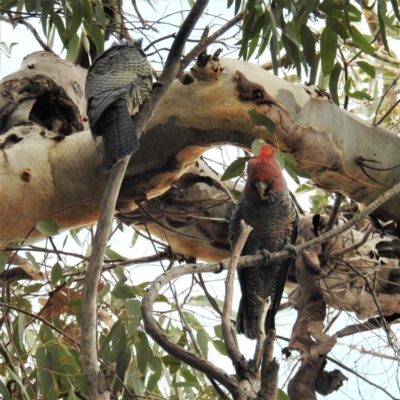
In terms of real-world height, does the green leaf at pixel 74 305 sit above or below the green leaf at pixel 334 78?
below

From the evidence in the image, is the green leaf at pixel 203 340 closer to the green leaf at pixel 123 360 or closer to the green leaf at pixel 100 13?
the green leaf at pixel 123 360

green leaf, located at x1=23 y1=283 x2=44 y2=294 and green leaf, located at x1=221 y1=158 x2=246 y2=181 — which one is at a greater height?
green leaf, located at x1=221 y1=158 x2=246 y2=181

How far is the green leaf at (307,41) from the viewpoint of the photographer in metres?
2.32

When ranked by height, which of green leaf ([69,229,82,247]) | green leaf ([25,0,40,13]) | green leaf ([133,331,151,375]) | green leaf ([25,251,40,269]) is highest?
green leaf ([25,0,40,13])

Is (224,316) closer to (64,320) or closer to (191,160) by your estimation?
(191,160)

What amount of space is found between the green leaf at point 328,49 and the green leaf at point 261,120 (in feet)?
1.30

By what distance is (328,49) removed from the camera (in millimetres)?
2330

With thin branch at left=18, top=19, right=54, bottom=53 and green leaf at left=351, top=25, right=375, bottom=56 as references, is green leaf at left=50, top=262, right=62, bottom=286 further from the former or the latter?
green leaf at left=351, top=25, right=375, bottom=56

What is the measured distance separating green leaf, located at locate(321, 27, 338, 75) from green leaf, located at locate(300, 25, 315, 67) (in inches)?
1.5

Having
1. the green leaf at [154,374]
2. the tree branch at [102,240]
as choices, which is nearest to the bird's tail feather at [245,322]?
the green leaf at [154,374]

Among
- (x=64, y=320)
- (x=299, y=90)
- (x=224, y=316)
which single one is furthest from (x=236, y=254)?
(x=64, y=320)

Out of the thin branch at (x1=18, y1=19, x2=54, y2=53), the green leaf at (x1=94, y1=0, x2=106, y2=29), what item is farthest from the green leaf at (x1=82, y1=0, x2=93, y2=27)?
the thin branch at (x1=18, y1=19, x2=54, y2=53)

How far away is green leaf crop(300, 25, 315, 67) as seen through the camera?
2318 millimetres

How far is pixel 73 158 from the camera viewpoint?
2.16 meters
